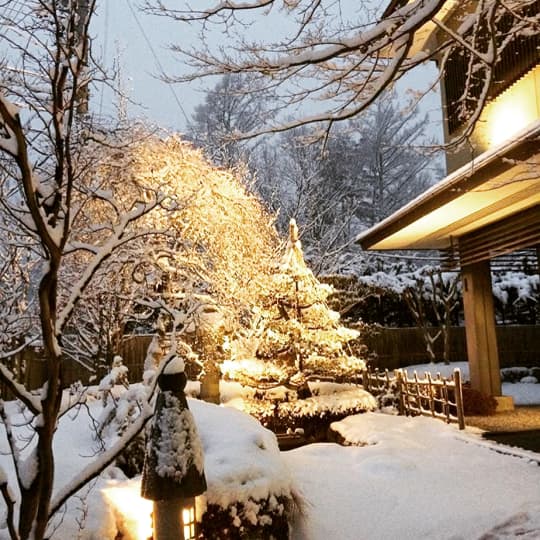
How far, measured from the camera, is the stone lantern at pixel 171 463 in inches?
118

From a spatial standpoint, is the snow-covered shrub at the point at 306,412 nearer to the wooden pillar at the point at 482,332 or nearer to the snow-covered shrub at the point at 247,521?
the wooden pillar at the point at 482,332

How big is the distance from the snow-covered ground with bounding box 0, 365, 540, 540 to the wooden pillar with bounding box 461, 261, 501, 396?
3957 millimetres

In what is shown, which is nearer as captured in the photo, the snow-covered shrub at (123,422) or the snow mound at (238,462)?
the snow mound at (238,462)

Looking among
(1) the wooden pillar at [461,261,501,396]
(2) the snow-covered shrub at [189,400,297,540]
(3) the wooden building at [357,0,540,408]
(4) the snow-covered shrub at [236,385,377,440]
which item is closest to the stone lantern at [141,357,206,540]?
(2) the snow-covered shrub at [189,400,297,540]

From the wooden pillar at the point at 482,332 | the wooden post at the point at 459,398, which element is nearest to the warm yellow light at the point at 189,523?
the wooden post at the point at 459,398

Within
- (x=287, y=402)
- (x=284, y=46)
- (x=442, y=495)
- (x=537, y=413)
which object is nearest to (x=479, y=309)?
(x=537, y=413)

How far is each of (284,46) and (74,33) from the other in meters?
2.29

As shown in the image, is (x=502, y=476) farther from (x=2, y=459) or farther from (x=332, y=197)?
Result: (x=332, y=197)

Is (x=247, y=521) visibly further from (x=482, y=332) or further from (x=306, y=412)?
(x=482, y=332)

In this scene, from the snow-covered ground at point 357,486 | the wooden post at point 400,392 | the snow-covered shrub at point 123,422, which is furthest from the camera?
the wooden post at point 400,392

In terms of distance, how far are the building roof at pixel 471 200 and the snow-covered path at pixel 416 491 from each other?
2.91m

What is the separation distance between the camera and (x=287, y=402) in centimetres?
1049

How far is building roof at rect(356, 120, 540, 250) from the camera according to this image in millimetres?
6070

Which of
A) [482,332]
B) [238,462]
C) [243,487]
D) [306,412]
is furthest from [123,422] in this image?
[482,332]
